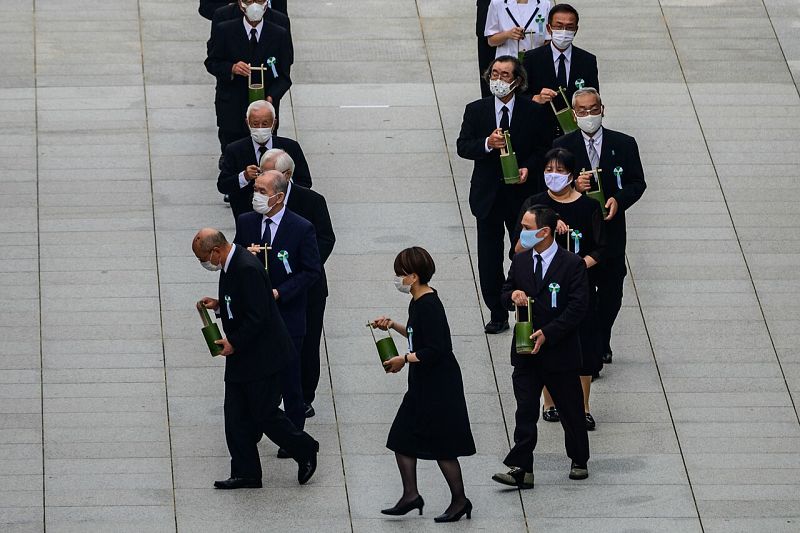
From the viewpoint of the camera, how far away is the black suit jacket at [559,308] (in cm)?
1067

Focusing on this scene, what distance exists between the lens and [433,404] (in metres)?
10.4

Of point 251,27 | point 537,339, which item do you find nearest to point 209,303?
point 537,339

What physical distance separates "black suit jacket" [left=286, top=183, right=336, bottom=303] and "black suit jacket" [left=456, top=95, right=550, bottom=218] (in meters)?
1.42

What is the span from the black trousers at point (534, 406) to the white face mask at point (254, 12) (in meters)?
4.28

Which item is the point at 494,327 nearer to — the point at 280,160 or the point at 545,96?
the point at 545,96

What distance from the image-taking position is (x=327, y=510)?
10664mm

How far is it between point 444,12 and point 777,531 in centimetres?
829

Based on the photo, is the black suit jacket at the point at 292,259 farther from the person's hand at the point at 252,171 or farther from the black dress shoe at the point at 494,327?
the black dress shoe at the point at 494,327

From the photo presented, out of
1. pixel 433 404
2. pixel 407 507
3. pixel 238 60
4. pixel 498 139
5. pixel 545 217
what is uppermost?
pixel 545 217

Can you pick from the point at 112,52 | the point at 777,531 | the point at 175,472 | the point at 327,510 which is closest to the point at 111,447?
the point at 175,472

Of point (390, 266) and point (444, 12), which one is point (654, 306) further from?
point (444, 12)

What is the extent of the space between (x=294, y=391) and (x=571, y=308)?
1.82 meters

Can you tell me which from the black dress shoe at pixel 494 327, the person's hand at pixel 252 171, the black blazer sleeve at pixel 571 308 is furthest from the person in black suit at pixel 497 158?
the black blazer sleeve at pixel 571 308

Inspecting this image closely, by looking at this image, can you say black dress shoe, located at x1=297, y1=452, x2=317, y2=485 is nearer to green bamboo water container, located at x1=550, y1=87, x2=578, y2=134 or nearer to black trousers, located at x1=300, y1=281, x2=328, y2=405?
black trousers, located at x1=300, y1=281, x2=328, y2=405
